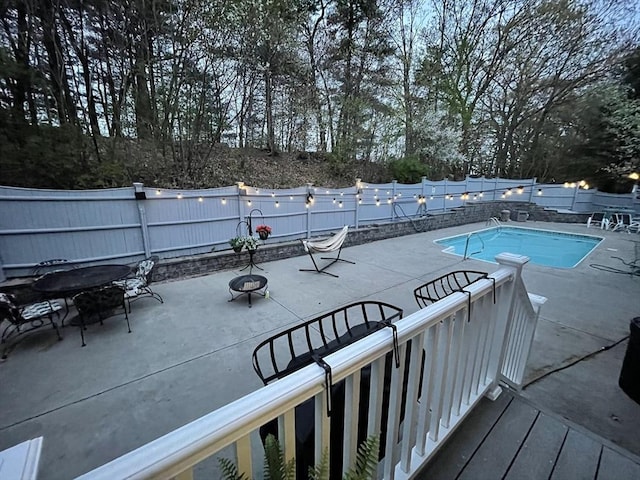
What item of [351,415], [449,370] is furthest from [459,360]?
[351,415]

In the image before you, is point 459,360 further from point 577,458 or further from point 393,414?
point 577,458

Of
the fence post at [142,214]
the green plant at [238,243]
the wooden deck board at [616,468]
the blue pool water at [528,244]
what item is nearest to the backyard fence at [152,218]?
the fence post at [142,214]

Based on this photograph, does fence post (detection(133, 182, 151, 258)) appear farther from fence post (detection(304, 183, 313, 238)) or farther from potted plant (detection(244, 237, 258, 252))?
fence post (detection(304, 183, 313, 238))

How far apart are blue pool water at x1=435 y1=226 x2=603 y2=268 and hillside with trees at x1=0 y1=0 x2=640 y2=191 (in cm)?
367

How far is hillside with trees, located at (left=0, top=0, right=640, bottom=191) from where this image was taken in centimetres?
478

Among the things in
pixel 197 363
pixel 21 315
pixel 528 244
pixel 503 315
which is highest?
pixel 503 315

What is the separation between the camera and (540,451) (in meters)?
1.49

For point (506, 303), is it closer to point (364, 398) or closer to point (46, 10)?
point (364, 398)

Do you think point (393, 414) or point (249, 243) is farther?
point (249, 243)

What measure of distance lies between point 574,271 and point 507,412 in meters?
5.30

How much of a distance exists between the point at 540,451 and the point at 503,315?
73 centimetres

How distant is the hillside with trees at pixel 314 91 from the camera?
4.78 metres

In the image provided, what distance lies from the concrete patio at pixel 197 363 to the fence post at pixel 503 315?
475mm

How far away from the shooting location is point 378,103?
11.0 m
